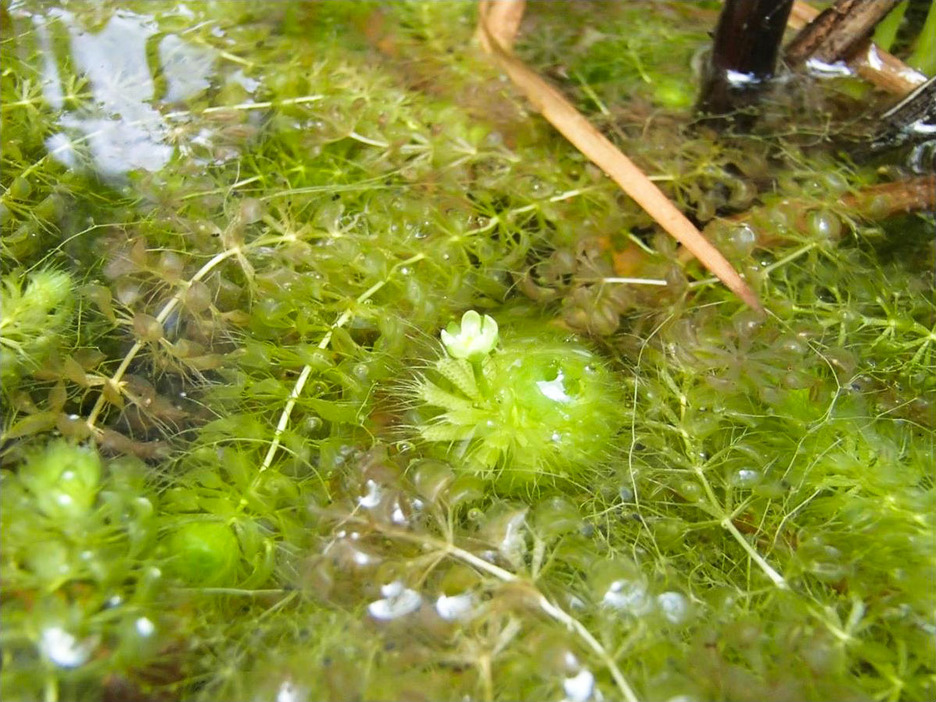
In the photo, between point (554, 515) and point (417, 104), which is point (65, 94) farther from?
point (554, 515)

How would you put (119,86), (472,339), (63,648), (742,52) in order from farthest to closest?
(742,52), (119,86), (472,339), (63,648)

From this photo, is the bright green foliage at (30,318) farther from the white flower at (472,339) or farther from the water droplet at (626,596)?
the water droplet at (626,596)

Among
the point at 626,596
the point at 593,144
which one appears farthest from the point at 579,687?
the point at 593,144

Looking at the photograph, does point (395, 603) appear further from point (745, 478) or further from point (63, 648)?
point (745, 478)

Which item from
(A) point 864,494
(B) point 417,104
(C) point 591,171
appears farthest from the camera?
(B) point 417,104

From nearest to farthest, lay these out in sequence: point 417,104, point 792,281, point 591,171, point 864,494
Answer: point 864,494 → point 792,281 → point 591,171 → point 417,104

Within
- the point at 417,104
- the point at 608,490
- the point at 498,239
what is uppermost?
the point at 417,104

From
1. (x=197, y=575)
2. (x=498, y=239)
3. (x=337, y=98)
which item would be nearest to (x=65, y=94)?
(x=337, y=98)
